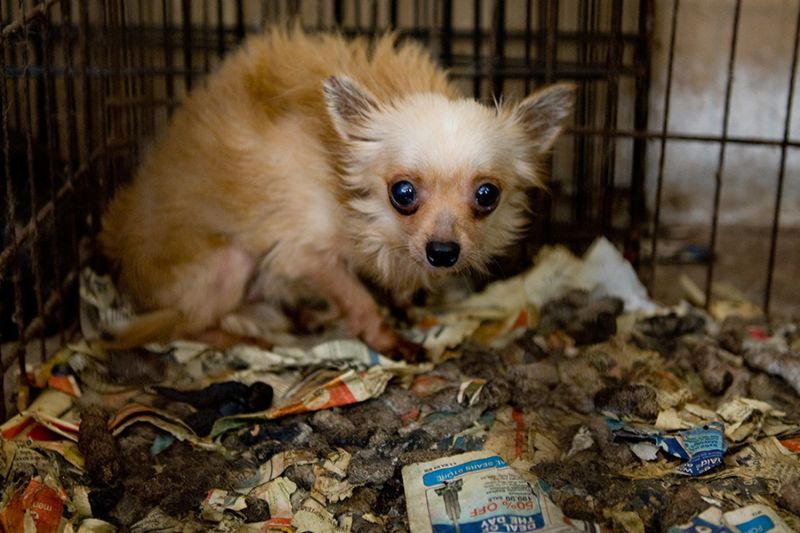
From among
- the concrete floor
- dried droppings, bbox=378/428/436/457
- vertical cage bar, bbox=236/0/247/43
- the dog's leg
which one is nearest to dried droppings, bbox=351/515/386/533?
dried droppings, bbox=378/428/436/457

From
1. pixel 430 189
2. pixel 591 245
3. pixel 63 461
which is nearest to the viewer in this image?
pixel 63 461

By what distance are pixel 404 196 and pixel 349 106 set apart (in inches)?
12.3

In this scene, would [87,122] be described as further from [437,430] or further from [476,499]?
[476,499]

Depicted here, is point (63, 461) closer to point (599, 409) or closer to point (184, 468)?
point (184, 468)

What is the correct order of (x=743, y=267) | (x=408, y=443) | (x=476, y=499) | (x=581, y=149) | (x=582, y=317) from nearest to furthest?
1. (x=476, y=499)
2. (x=408, y=443)
3. (x=582, y=317)
4. (x=581, y=149)
5. (x=743, y=267)

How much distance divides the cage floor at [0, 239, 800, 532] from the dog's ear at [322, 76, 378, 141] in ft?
2.38

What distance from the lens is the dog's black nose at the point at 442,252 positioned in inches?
93.0

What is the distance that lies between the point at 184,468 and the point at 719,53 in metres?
3.49

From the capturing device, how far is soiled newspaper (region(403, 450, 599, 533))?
1944 mm

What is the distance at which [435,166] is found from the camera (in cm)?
240

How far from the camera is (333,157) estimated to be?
8.54ft

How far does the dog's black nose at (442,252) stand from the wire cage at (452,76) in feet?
1.98

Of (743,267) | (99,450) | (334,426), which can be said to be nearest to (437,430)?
(334,426)

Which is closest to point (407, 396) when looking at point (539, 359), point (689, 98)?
point (539, 359)
